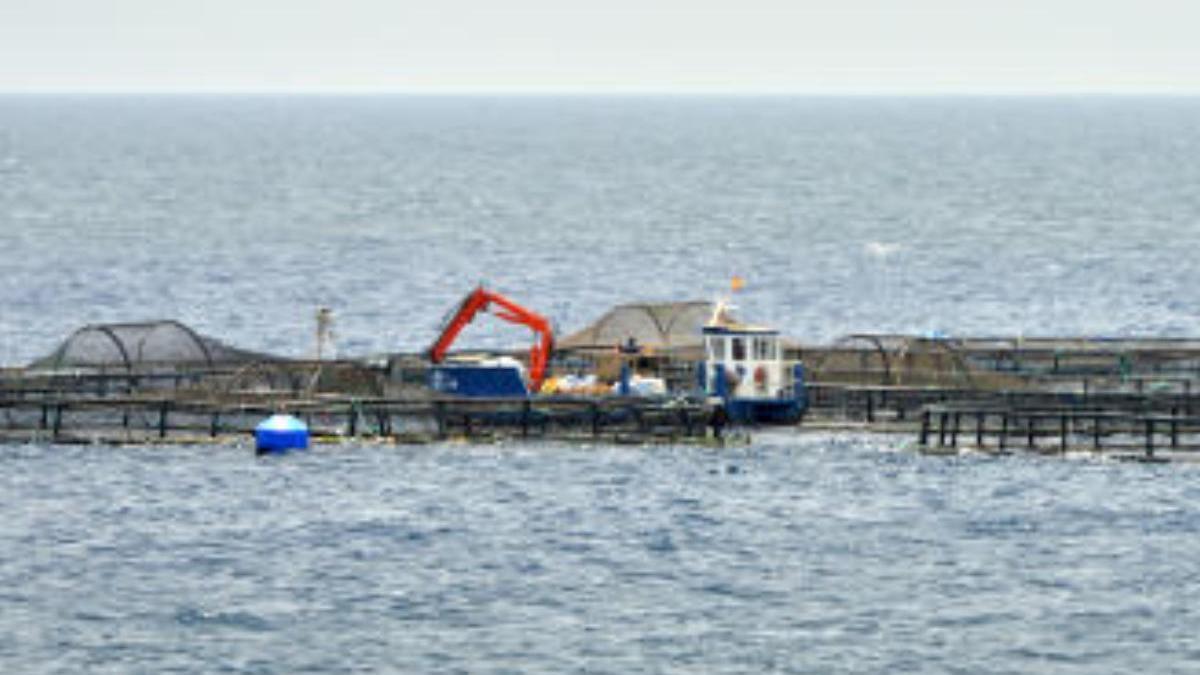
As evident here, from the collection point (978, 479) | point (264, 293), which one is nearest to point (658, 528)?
point (978, 479)

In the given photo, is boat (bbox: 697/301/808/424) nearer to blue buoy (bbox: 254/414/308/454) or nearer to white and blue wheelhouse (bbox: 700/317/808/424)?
white and blue wheelhouse (bbox: 700/317/808/424)

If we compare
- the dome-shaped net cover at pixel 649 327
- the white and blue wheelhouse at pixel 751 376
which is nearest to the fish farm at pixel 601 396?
the white and blue wheelhouse at pixel 751 376

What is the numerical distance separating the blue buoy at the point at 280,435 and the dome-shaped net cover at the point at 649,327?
12.8 metres

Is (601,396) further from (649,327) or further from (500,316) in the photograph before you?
(649,327)

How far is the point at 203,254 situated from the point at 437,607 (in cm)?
11004

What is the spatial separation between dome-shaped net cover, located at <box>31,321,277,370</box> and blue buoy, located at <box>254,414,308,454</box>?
8374mm

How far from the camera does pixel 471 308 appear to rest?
81188mm

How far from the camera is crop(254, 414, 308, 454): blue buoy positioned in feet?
242

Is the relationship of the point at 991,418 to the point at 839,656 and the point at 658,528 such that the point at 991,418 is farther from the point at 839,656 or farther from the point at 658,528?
the point at 839,656

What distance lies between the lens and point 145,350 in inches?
3278

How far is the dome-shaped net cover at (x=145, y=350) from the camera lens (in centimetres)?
8238

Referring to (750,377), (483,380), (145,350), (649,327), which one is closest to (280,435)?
(483,380)

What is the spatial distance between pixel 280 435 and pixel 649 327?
1649 centimetres

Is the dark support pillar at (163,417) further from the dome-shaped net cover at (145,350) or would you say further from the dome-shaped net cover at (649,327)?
the dome-shaped net cover at (649,327)
